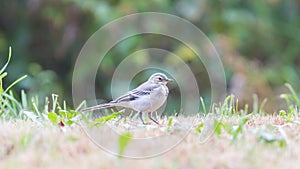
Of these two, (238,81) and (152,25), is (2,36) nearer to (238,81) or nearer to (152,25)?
(152,25)

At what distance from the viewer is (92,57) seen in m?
Result: 8.23

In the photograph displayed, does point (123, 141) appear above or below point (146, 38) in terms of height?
below

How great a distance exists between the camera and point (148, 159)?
10.4 feet

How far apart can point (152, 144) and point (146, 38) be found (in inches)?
201

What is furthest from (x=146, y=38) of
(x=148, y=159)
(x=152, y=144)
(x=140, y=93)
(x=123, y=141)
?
(x=148, y=159)

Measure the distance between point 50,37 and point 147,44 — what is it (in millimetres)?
1434

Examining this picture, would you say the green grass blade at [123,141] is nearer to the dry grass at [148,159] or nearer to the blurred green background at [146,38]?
the dry grass at [148,159]

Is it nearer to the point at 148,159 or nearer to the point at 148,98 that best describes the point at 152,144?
the point at 148,159

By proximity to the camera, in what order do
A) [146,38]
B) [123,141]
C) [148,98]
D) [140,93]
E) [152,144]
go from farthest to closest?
[146,38]
[140,93]
[148,98]
[152,144]
[123,141]

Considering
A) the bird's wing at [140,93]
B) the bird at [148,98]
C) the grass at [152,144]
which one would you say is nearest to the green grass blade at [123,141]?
the grass at [152,144]

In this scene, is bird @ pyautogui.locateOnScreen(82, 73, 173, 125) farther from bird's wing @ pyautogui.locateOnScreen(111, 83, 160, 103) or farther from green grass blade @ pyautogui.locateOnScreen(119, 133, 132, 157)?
green grass blade @ pyautogui.locateOnScreen(119, 133, 132, 157)

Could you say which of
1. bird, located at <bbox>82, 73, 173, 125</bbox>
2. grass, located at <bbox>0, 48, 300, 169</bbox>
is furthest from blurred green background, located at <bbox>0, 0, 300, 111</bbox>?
grass, located at <bbox>0, 48, 300, 169</bbox>

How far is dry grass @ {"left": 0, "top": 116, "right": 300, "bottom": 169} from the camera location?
3.10m

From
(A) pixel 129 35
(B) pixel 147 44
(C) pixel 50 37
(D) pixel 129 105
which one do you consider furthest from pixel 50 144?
(C) pixel 50 37
